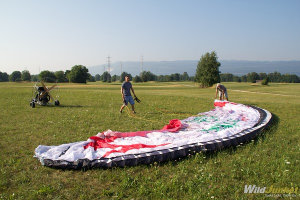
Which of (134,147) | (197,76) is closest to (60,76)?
(197,76)

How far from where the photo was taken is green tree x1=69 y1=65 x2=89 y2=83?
8900 centimetres

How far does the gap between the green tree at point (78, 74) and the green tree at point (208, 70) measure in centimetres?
4741

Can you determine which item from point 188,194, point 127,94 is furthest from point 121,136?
point 127,94

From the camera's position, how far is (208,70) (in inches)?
2618

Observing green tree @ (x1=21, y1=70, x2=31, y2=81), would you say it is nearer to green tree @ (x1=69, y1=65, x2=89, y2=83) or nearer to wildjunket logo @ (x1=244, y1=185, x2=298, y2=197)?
green tree @ (x1=69, y1=65, x2=89, y2=83)

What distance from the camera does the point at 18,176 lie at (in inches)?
208

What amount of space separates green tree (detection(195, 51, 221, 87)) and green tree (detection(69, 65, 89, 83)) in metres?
47.4

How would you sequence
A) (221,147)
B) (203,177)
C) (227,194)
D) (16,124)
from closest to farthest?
(227,194) < (203,177) < (221,147) < (16,124)

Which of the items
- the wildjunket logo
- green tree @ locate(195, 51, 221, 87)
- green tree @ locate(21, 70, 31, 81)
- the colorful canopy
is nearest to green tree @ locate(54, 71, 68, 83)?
green tree @ locate(21, 70, 31, 81)

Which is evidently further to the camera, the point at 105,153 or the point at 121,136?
the point at 121,136

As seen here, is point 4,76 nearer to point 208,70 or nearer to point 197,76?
point 197,76

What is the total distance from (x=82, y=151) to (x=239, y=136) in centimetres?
490

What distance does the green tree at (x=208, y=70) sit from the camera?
6550 cm

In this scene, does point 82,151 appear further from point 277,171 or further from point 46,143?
point 277,171
